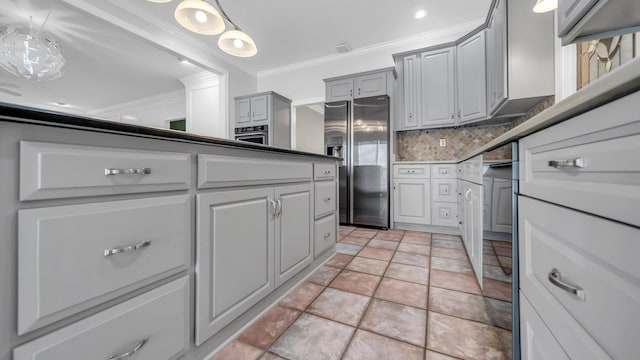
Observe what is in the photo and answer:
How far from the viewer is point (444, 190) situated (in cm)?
301

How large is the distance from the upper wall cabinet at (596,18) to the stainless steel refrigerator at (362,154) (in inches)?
90.4

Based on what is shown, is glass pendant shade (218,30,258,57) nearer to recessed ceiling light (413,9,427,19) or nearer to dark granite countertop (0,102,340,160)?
dark granite countertop (0,102,340,160)

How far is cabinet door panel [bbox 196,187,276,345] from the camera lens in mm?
898

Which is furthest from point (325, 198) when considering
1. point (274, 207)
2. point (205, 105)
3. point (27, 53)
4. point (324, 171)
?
point (205, 105)

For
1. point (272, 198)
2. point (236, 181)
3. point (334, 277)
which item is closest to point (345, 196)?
point (334, 277)

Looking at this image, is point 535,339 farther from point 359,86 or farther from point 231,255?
point 359,86

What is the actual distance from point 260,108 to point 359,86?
192cm

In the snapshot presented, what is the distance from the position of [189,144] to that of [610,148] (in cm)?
108

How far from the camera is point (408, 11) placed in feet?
9.96

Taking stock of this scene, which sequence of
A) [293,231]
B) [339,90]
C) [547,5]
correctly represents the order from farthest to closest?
[339,90]
[547,5]
[293,231]

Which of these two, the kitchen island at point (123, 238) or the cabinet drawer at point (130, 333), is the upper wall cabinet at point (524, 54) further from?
the cabinet drawer at point (130, 333)

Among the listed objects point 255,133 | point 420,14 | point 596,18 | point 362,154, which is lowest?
point 362,154

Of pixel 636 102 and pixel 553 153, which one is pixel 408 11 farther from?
pixel 636 102

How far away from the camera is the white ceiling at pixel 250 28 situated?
2.93m
